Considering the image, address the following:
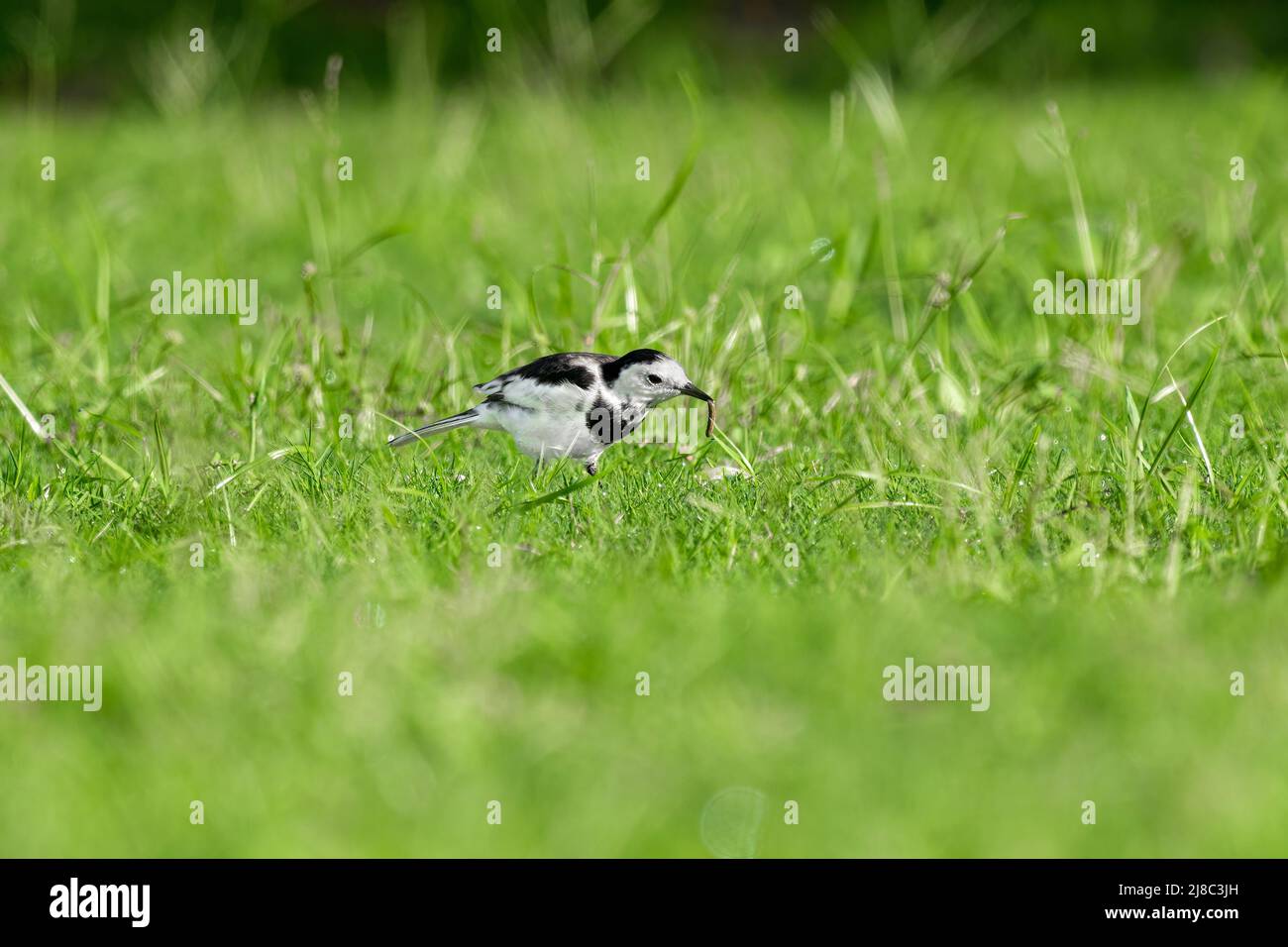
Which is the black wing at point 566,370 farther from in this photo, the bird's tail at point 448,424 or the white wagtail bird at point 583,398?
the bird's tail at point 448,424

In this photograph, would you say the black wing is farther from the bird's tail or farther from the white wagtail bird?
the bird's tail

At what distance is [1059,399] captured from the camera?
16.1 ft

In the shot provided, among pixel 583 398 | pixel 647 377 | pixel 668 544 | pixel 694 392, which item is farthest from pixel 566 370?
pixel 668 544

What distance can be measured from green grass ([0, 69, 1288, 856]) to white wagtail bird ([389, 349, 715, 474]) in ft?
0.41

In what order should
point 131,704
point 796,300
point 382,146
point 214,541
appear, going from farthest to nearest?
point 382,146
point 796,300
point 214,541
point 131,704

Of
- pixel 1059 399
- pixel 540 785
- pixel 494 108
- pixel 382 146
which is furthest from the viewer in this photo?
pixel 494 108

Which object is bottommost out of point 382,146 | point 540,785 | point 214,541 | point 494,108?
point 540,785

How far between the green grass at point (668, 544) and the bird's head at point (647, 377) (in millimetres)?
257

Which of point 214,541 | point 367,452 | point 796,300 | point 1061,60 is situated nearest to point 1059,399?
point 796,300

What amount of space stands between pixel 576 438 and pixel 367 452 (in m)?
0.71

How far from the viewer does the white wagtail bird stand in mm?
4133

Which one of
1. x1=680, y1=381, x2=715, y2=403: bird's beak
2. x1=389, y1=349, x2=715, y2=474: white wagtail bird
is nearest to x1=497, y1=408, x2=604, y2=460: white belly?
x1=389, y1=349, x2=715, y2=474: white wagtail bird

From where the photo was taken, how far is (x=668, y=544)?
3879 millimetres

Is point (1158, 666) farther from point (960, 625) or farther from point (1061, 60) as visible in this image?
point (1061, 60)
